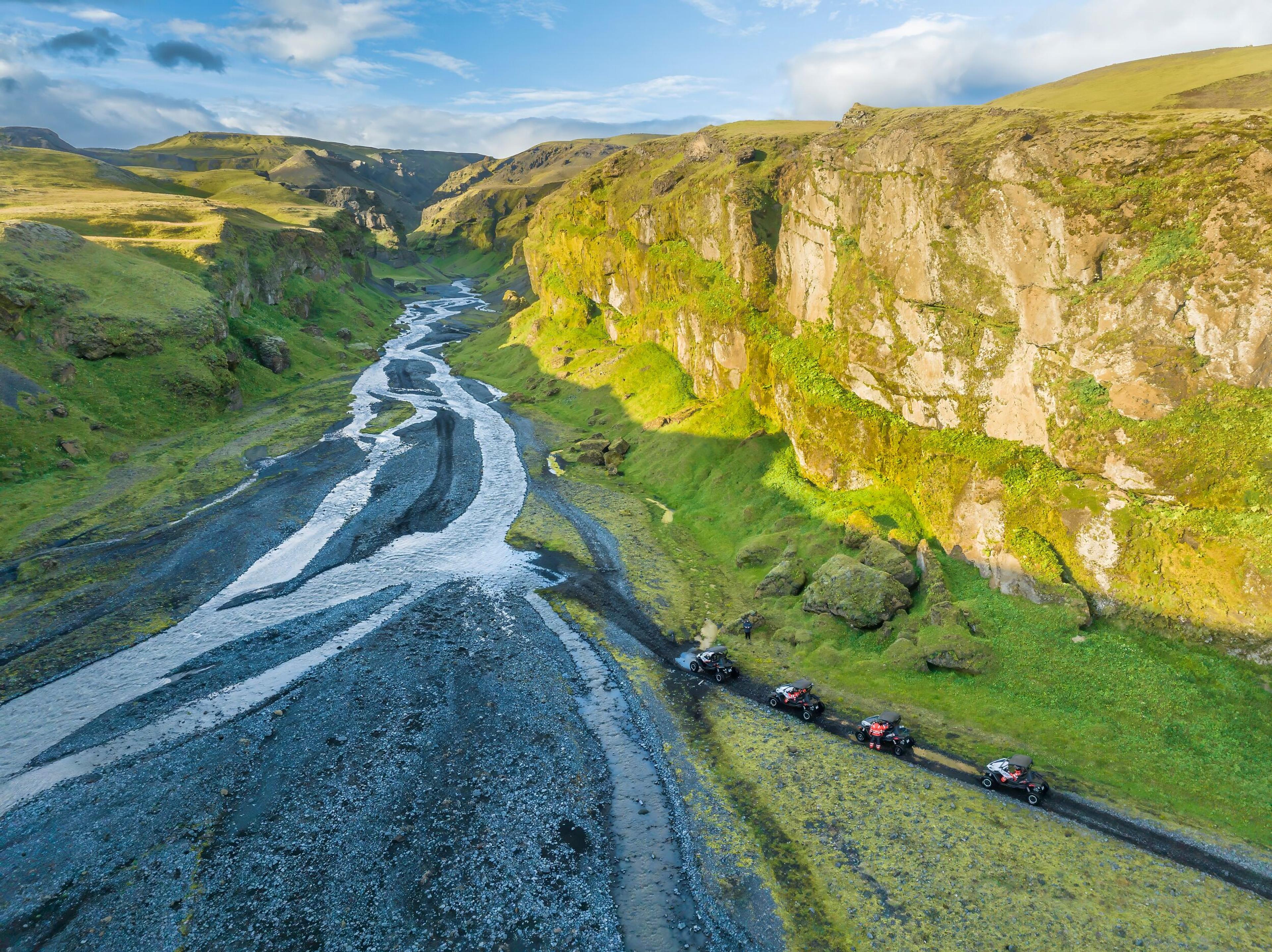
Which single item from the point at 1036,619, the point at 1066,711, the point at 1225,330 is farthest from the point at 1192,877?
the point at 1225,330

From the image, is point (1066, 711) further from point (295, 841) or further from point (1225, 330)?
point (295, 841)

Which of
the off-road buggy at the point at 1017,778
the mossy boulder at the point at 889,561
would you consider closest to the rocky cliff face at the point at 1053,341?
the mossy boulder at the point at 889,561

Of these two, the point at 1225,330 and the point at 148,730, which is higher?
the point at 1225,330

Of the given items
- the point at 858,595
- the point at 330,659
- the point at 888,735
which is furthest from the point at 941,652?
the point at 330,659

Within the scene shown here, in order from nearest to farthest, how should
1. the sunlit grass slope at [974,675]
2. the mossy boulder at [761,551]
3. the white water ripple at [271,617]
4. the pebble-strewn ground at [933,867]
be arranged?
the pebble-strewn ground at [933,867], the sunlit grass slope at [974,675], the white water ripple at [271,617], the mossy boulder at [761,551]

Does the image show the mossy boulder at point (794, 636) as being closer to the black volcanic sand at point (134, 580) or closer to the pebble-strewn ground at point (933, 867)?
the pebble-strewn ground at point (933, 867)

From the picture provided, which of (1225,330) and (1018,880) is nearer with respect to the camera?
(1018,880)

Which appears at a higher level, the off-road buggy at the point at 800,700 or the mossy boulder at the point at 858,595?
the mossy boulder at the point at 858,595
